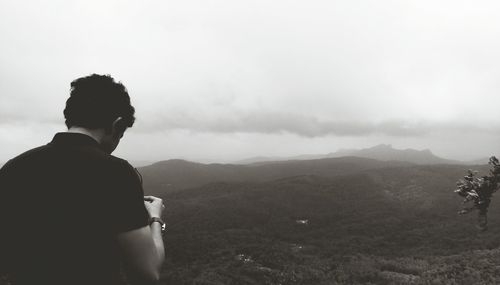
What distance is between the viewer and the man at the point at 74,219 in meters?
2.07

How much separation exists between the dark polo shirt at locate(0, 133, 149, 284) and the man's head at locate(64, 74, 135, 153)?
0.21 metres

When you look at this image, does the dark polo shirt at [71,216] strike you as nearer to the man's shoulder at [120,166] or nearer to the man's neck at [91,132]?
the man's shoulder at [120,166]

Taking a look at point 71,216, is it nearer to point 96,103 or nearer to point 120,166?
point 120,166

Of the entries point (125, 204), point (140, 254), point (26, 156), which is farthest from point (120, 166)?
point (26, 156)

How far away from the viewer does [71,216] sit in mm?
2109

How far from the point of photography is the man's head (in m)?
2.38

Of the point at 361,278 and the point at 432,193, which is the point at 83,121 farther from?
the point at 432,193

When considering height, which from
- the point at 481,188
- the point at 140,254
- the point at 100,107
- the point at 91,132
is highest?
the point at 100,107

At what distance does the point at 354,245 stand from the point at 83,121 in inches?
1731

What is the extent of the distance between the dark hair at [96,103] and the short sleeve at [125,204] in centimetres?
45

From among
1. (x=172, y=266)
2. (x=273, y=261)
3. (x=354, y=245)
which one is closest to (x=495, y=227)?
(x=354, y=245)

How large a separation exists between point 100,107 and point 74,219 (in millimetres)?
688

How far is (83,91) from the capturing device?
245cm

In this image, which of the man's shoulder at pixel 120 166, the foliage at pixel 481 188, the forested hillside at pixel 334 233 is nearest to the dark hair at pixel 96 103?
the man's shoulder at pixel 120 166
